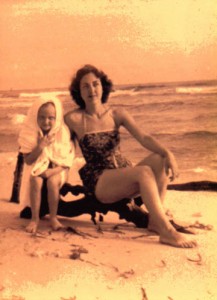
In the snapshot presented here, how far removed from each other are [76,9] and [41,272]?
2.58 ft

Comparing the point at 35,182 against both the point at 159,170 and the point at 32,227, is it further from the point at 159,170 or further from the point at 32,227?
the point at 159,170

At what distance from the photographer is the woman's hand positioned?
4.34 feet

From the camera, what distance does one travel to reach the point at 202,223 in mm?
1367

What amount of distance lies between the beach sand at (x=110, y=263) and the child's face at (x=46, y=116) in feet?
0.99

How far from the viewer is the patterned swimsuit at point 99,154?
1.38 m

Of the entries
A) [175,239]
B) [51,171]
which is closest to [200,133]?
[175,239]

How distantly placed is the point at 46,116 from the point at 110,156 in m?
0.23

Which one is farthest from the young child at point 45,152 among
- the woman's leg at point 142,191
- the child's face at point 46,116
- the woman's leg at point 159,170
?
the woman's leg at point 159,170

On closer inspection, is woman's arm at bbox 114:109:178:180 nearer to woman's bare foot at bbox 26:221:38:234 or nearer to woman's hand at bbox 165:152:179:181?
woman's hand at bbox 165:152:179:181

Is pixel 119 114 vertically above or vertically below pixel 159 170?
above

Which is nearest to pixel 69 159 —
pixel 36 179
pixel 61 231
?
pixel 36 179

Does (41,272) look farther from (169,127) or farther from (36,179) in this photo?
(169,127)

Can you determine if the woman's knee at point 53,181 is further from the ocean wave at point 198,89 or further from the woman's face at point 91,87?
the ocean wave at point 198,89

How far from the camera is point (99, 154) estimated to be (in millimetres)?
1399
